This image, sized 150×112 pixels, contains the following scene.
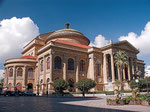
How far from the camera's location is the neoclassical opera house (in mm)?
41125

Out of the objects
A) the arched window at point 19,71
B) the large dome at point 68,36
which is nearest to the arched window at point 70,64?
the large dome at point 68,36

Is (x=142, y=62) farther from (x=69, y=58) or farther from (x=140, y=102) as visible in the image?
→ (x=140, y=102)

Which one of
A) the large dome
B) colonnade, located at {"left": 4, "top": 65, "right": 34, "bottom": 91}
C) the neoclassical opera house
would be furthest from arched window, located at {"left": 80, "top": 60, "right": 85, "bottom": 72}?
colonnade, located at {"left": 4, "top": 65, "right": 34, "bottom": 91}

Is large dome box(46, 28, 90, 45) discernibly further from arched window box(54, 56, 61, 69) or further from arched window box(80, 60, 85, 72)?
arched window box(54, 56, 61, 69)

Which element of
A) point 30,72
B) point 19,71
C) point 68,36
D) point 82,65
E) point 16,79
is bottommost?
point 16,79

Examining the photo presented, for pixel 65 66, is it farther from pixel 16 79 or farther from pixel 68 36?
pixel 16 79

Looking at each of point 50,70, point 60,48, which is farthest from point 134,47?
point 50,70

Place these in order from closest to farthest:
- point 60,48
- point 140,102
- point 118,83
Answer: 1. point 140,102
2. point 118,83
3. point 60,48

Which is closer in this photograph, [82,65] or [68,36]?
[82,65]

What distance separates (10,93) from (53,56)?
13.5m

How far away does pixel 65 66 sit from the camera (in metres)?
41.7

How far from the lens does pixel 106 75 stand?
45875 mm

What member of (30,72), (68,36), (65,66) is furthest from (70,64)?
Result: (68,36)

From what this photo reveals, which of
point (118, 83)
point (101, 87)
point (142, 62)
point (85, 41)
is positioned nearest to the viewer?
point (118, 83)
